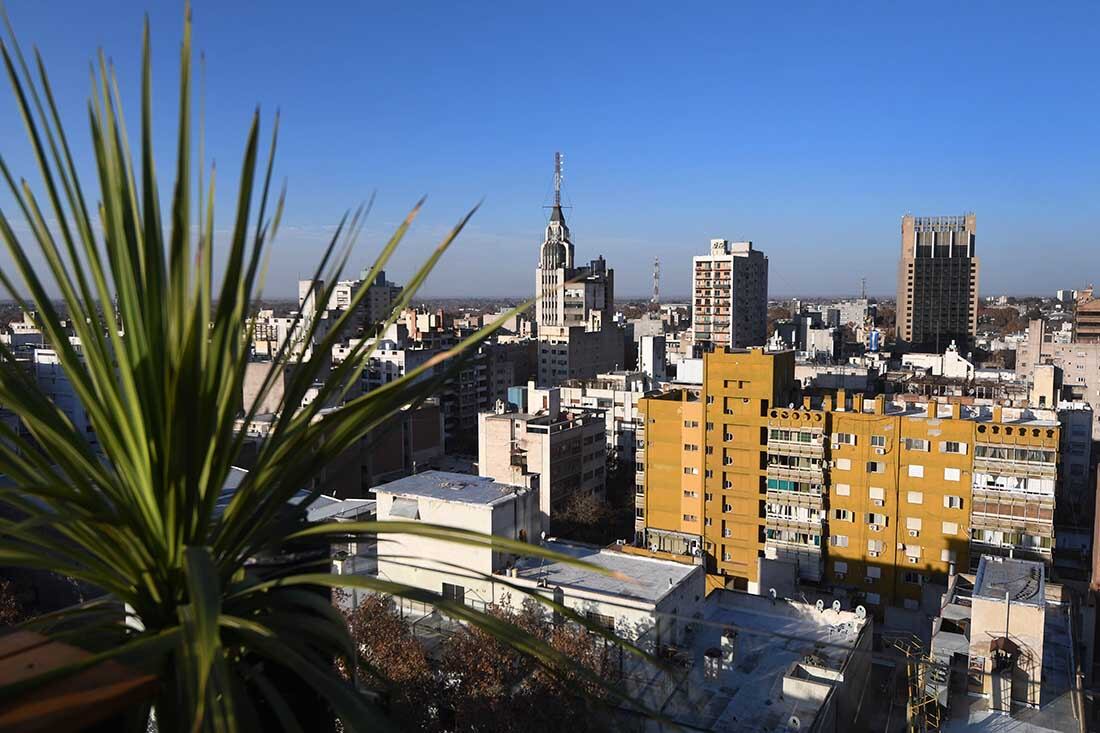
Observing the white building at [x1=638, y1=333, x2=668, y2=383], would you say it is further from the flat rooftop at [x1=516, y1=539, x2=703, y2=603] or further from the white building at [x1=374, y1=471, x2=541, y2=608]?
the flat rooftop at [x1=516, y1=539, x2=703, y2=603]

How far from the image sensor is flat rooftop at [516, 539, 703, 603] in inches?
456

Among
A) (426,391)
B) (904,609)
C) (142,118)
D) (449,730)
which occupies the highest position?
(142,118)

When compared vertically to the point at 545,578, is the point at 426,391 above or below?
above

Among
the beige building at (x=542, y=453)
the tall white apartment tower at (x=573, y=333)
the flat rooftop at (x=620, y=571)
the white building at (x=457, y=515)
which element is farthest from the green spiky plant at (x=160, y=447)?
the tall white apartment tower at (x=573, y=333)

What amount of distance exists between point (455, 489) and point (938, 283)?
73.4 m

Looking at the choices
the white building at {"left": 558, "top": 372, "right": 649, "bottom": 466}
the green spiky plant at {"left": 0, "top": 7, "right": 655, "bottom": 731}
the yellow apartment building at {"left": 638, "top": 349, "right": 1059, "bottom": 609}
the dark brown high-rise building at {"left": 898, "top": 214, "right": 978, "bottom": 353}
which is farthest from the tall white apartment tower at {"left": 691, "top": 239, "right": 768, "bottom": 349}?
the green spiky plant at {"left": 0, "top": 7, "right": 655, "bottom": 731}

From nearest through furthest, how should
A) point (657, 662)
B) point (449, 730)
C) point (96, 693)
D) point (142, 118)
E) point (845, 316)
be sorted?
1. point (96, 693)
2. point (142, 118)
3. point (657, 662)
4. point (449, 730)
5. point (845, 316)

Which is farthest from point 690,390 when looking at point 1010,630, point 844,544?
point 1010,630

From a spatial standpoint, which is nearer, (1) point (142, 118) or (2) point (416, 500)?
(1) point (142, 118)

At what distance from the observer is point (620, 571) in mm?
11297

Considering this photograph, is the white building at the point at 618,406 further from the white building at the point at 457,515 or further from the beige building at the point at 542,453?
the white building at the point at 457,515

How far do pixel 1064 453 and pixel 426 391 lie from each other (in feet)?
109

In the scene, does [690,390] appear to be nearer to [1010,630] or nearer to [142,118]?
[1010,630]

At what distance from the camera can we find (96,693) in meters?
1.17
